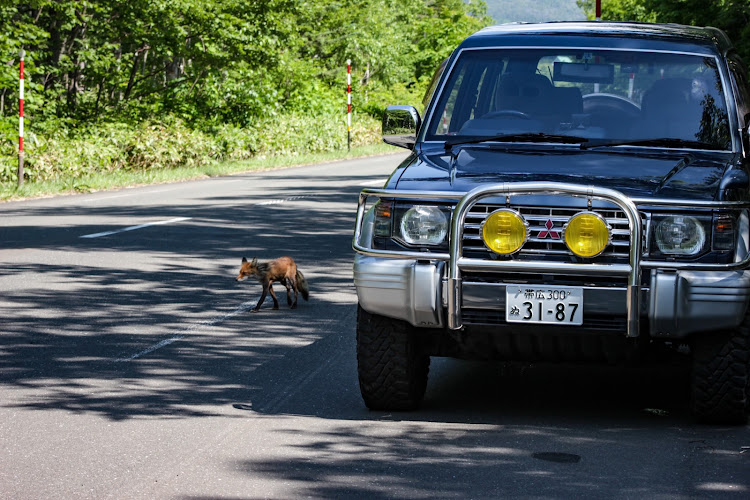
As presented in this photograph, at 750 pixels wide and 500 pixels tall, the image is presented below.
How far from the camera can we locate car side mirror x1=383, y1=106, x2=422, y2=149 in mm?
7539

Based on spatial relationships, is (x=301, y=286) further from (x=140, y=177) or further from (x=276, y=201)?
(x=140, y=177)

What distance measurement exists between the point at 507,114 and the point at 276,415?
228 cm

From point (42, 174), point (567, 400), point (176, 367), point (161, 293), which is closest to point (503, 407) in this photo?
point (567, 400)

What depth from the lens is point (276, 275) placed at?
10062mm

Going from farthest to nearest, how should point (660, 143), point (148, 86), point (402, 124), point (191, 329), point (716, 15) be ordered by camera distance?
point (148, 86), point (716, 15), point (191, 329), point (402, 124), point (660, 143)

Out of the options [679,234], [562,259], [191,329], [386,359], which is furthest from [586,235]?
[191,329]

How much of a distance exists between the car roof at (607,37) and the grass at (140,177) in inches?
613

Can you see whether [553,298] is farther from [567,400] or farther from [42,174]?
[42,174]

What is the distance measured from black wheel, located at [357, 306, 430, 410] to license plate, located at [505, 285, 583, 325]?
633mm

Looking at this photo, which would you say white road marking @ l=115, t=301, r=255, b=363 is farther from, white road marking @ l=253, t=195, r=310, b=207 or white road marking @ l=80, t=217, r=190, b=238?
white road marking @ l=253, t=195, r=310, b=207

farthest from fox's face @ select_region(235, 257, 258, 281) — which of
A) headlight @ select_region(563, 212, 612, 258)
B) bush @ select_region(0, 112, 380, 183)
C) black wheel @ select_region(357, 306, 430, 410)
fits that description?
bush @ select_region(0, 112, 380, 183)

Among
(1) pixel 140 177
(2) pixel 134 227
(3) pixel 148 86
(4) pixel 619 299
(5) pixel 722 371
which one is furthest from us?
(3) pixel 148 86

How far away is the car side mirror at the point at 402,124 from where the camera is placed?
7539 millimetres

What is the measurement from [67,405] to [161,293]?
4.15 m
